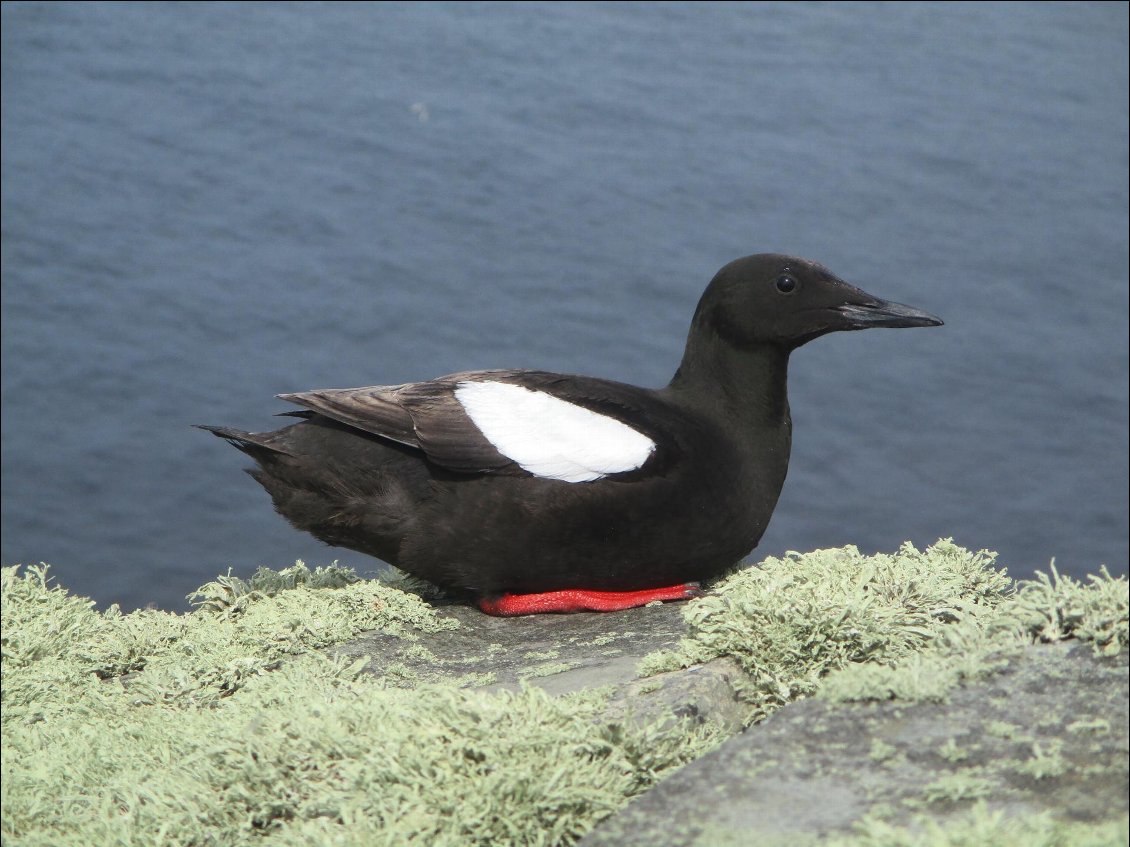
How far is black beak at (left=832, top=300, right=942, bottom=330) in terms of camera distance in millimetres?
4781

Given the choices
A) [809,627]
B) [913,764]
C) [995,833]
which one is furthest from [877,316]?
[995,833]

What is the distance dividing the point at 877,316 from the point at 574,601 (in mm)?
1525

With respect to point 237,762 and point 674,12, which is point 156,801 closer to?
point 237,762

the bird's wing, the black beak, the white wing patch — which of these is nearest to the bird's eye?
the black beak

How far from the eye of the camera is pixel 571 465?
448 centimetres

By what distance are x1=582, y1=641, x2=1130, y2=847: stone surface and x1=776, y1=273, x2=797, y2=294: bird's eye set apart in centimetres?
232

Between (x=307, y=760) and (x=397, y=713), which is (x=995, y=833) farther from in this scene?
(x=307, y=760)

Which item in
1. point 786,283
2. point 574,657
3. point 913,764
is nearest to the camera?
point 913,764

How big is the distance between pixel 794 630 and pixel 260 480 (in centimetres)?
225

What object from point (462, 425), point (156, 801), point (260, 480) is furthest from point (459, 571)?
point (156, 801)

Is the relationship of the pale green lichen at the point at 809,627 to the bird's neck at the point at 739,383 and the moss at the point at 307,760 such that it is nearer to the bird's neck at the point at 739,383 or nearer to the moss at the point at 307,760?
the moss at the point at 307,760

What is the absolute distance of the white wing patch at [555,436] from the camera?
14.7 feet

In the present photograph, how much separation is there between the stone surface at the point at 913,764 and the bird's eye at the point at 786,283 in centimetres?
232

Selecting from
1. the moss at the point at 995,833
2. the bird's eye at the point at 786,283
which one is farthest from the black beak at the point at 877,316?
the moss at the point at 995,833
